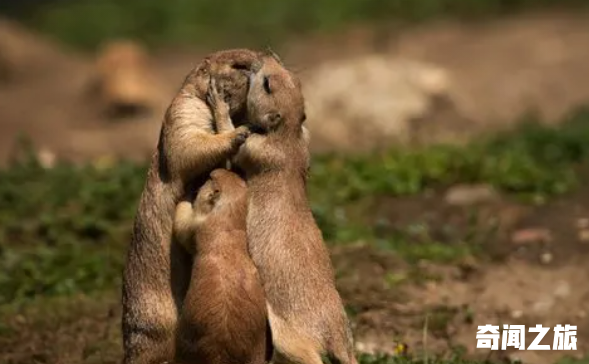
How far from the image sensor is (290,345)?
5.30 m

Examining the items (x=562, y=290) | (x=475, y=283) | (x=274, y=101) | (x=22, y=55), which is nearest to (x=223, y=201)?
(x=274, y=101)

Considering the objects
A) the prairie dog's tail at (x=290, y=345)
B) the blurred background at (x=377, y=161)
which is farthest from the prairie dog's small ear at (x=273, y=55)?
the blurred background at (x=377, y=161)

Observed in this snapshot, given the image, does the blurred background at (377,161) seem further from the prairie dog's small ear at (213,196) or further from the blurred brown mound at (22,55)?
the prairie dog's small ear at (213,196)

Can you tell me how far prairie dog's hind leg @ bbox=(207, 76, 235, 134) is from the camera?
18.5 ft

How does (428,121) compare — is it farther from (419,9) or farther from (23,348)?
(23,348)

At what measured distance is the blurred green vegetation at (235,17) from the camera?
1719 centimetres

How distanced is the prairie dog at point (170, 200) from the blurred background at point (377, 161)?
4.01 feet

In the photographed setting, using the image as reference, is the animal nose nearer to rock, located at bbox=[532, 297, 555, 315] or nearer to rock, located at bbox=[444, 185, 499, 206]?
rock, located at bbox=[532, 297, 555, 315]

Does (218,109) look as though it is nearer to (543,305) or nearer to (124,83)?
(543,305)

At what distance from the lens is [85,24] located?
60.5ft

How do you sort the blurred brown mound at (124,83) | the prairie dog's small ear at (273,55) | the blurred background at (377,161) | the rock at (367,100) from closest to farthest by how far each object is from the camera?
the prairie dog's small ear at (273,55)
the blurred background at (377,161)
the rock at (367,100)
the blurred brown mound at (124,83)

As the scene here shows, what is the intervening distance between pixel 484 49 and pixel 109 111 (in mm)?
4357

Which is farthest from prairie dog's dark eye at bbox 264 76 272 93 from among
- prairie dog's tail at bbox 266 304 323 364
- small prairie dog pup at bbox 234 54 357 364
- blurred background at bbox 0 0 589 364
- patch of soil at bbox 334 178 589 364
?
patch of soil at bbox 334 178 589 364

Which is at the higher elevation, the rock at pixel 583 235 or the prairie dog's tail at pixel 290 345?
the rock at pixel 583 235
